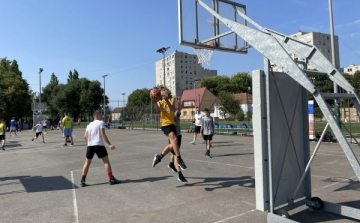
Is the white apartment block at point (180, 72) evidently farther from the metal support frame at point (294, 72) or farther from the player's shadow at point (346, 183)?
the metal support frame at point (294, 72)

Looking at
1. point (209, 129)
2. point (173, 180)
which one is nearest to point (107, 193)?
point (173, 180)

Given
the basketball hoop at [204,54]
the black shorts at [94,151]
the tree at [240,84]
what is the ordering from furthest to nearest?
1. the tree at [240,84]
2. the basketball hoop at [204,54]
3. the black shorts at [94,151]

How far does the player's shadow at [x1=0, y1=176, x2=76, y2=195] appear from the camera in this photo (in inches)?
266

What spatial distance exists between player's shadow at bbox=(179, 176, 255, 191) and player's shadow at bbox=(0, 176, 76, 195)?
309 cm

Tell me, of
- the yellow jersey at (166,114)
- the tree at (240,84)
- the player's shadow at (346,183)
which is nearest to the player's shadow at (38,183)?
the yellow jersey at (166,114)

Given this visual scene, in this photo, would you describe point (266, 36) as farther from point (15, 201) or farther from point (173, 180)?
point (15, 201)

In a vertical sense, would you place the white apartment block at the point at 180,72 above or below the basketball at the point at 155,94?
above

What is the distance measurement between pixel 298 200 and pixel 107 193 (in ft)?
12.4

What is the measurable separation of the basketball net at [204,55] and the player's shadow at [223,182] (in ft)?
11.9

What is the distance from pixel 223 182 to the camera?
6879 millimetres

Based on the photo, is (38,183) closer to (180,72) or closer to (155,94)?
(155,94)

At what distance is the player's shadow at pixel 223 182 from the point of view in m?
6.50

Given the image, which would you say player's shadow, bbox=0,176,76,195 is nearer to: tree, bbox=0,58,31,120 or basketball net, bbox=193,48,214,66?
basketball net, bbox=193,48,214,66

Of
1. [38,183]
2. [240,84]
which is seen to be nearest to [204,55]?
[38,183]
